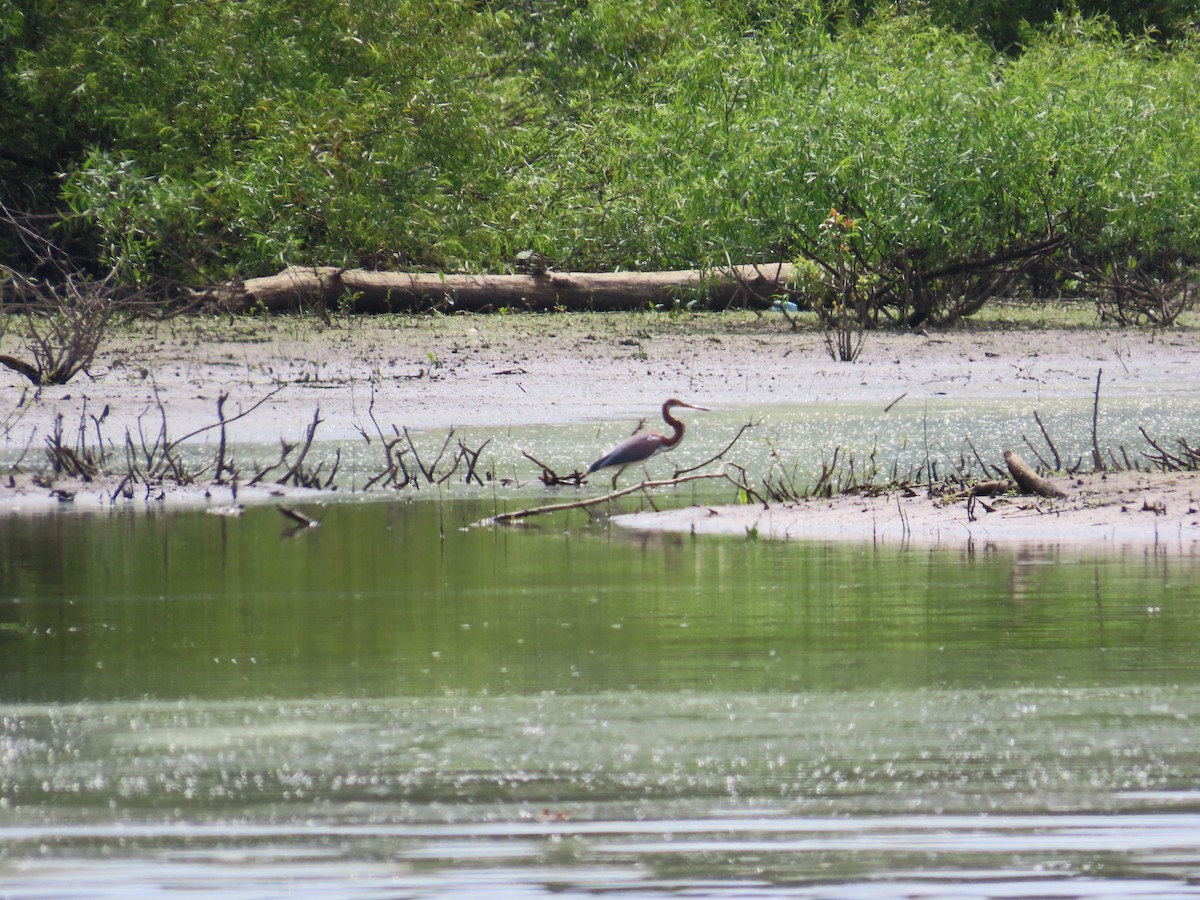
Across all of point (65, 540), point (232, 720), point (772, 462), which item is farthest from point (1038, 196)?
point (232, 720)

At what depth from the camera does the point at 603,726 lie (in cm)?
447

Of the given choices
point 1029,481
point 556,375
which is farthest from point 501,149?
point 1029,481

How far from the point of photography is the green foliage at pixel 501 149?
58.2 ft

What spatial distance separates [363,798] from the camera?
12.5ft

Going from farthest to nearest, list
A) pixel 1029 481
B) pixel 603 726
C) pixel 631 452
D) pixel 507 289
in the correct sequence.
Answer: pixel 507 289 < pixel 631 452 < pixel 1029 481 < pixel 603 726

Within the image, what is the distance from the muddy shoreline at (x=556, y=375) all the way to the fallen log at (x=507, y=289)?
18.0 inches

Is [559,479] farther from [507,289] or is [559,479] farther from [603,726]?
[507,289]

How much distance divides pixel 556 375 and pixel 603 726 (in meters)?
10.2

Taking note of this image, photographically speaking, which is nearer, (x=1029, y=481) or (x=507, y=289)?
(x=1029, y=481)

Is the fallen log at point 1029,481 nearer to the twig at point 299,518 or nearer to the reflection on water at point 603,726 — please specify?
the reflection on water at point 603,726

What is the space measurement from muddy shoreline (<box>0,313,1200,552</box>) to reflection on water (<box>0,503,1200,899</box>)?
2304 mm

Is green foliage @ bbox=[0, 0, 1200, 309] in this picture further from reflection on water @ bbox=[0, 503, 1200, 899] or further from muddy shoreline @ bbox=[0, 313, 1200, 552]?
reflection on water @ bbox=[0, 503, 1200, 899]

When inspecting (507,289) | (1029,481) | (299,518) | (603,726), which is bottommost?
(603,726)

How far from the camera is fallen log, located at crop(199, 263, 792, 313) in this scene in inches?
709
